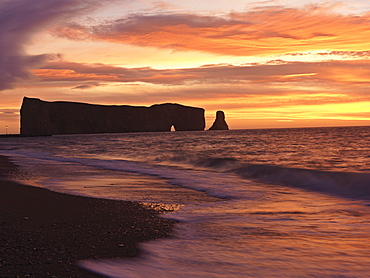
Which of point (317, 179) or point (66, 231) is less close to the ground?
point (66, 231)

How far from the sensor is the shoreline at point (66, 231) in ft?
14.6

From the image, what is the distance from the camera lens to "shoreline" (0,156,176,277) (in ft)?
14.6

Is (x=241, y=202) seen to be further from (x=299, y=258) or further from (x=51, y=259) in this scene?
(x=51, y=259)

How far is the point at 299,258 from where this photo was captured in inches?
201

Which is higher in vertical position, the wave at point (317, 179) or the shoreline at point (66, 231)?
the shoreline at point (66, 231)

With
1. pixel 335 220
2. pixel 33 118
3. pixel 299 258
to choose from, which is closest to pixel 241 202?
pixel 335 220

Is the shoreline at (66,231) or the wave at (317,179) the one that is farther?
the wave at (317,179)

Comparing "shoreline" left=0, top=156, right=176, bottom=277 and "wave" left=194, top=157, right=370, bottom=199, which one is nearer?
"shoreline" left=0, top=156, right=176, bottom=277

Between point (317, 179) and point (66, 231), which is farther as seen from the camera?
point (317, 179)

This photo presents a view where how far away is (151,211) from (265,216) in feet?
8.20

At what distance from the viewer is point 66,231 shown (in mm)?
6016

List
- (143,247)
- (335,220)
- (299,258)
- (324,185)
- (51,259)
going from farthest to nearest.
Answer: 1. (324,185)
2. (335,220)
3. (143,247)
4. (299,258)
5. (51,259)

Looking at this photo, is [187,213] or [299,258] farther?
[187,213]

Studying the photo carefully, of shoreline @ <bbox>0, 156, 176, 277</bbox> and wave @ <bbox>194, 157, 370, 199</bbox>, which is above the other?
shoreline @ <bbox>0, 156, 176, 277</bbox>
